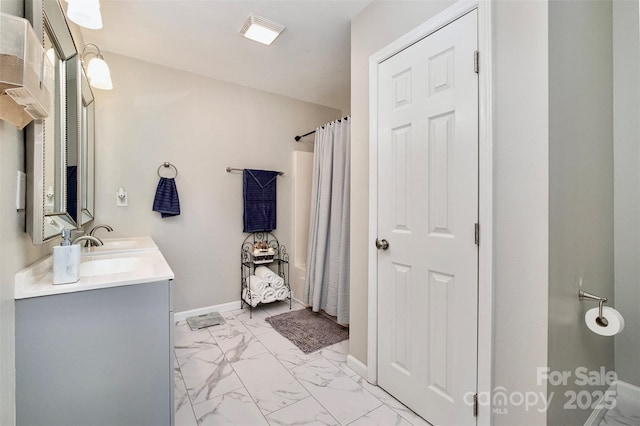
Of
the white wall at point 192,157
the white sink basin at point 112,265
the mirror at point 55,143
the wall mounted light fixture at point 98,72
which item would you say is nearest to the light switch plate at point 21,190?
the mirror at point 55,143

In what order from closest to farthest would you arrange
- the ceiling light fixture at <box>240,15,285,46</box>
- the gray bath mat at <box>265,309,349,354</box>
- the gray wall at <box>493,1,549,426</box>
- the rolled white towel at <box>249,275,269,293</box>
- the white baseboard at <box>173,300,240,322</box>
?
the gray wall at <box>493,1,549,426</box>, the ceiling light fixture at <box>240,15,285,46</box>, the gray bath mat at <box>265,309,349,354</box>, the white baseboard at <box>173,300,240,322</box>, the rolled white towel at <box>249,275,269,293</box>

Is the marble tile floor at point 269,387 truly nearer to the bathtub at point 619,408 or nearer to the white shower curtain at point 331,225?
the white shower curtain at point 331,225

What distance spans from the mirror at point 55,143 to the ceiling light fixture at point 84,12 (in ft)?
0.15

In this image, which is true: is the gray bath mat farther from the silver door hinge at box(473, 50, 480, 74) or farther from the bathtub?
the silver door hinge at box(473, 50, 480, 74)

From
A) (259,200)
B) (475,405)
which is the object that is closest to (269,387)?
(475,405)

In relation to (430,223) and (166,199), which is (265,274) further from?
(430,223)

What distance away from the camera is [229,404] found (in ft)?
5.30

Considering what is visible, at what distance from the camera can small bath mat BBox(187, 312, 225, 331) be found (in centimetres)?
260

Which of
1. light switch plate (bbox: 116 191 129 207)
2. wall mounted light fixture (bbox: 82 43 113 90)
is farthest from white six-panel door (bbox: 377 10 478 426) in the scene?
light switch plate (bbox: 116 191 129 207)

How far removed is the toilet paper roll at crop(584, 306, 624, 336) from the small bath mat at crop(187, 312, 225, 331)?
265 cm

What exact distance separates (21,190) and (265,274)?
84.2 inches

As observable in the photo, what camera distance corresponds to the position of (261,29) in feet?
6.68

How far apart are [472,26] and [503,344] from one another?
1.41 metres

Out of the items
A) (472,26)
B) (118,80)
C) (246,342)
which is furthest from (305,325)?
(118,80)
